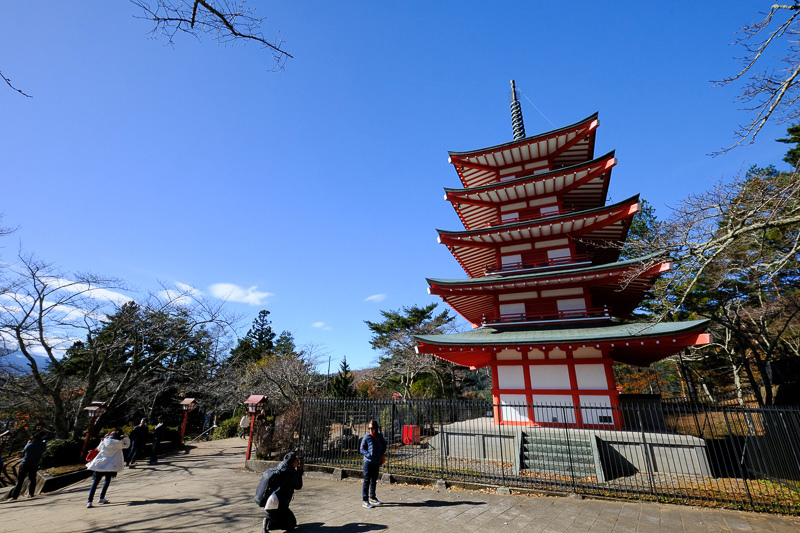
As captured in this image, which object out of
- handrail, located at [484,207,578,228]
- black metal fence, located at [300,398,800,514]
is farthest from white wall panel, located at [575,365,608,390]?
handrail, located at [484,207,578,228]

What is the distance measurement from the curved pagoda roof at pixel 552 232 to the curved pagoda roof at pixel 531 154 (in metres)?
3.48

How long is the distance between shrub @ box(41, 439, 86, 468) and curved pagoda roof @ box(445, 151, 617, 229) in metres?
19.1

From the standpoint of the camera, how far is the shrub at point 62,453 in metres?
12.2

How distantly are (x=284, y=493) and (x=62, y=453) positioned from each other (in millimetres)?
13714

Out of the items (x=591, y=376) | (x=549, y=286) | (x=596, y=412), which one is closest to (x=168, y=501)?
(x=596, y=412)

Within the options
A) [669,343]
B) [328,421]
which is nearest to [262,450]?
[328,421]

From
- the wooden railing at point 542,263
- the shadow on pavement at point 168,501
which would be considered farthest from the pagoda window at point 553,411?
the shadow on pavement at point 168,501

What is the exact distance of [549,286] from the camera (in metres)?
13.4

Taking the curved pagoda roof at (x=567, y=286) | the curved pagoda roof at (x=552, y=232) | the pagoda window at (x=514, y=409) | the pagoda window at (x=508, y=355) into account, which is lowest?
the pagoda window at (x=514, y=409)

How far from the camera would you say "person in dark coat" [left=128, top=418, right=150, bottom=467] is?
12982 mm

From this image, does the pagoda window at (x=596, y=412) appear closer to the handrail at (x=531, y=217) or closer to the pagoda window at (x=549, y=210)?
the handrail at (x=531, y=217)

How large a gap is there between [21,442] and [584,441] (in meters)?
27.1

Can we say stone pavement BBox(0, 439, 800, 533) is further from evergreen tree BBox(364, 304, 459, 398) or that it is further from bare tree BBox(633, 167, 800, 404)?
evergreen tree BBox(364, 304, 459, 398)

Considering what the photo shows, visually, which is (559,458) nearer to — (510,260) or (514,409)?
(514,409)
